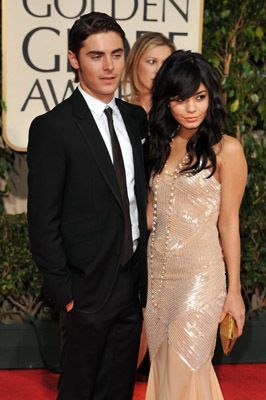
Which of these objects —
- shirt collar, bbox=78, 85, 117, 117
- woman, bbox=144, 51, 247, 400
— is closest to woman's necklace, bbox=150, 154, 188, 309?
woman, bbox=144, 51, 247, 400

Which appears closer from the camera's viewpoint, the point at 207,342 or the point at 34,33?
the point at 207,342

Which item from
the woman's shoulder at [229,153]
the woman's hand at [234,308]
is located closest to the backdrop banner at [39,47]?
the woman's shoulder at [229,153]

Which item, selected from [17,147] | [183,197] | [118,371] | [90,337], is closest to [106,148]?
[183,197]

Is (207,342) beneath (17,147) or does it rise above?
beneath

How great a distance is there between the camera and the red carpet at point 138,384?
4.20 meters

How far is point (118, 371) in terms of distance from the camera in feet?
9.96

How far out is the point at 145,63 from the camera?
4363 mm

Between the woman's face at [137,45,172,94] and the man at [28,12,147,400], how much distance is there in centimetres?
137

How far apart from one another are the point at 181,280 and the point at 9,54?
2.57 meters

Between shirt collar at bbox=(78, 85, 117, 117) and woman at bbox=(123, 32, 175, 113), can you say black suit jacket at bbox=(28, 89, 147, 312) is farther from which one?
woman at bbox=(123, 32, 175, 113)

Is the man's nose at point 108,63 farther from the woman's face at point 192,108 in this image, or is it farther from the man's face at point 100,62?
the woman's face at point 192,108

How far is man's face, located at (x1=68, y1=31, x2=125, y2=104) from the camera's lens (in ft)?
9.22

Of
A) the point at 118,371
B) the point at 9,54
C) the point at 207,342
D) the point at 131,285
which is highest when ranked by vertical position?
the point at 9,54

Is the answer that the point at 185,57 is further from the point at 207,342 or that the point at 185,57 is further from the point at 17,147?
the point at 17,147
